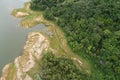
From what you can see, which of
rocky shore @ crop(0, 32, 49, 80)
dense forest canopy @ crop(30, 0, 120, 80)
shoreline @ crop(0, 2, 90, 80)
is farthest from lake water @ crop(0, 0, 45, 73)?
dense forest canopy @ crop(30, 0, 120, 80)

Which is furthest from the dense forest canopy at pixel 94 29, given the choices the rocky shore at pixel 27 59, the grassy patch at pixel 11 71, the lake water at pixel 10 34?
the grassy patch at pixel 11 71

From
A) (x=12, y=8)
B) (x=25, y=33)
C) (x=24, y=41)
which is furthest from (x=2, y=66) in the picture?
(x=12, y=8)

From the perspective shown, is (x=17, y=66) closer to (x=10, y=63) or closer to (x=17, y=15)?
(x=10, y=63)

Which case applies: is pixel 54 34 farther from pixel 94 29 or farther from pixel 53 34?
pixel 94 29

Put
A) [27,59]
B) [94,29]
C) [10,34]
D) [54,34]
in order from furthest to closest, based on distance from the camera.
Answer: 1. [10,34]
2. [54,34]
3. [94,29]
4. [27,59]

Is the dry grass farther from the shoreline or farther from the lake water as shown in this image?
the lake water

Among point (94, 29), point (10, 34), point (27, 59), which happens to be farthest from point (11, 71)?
point (94, 29)
